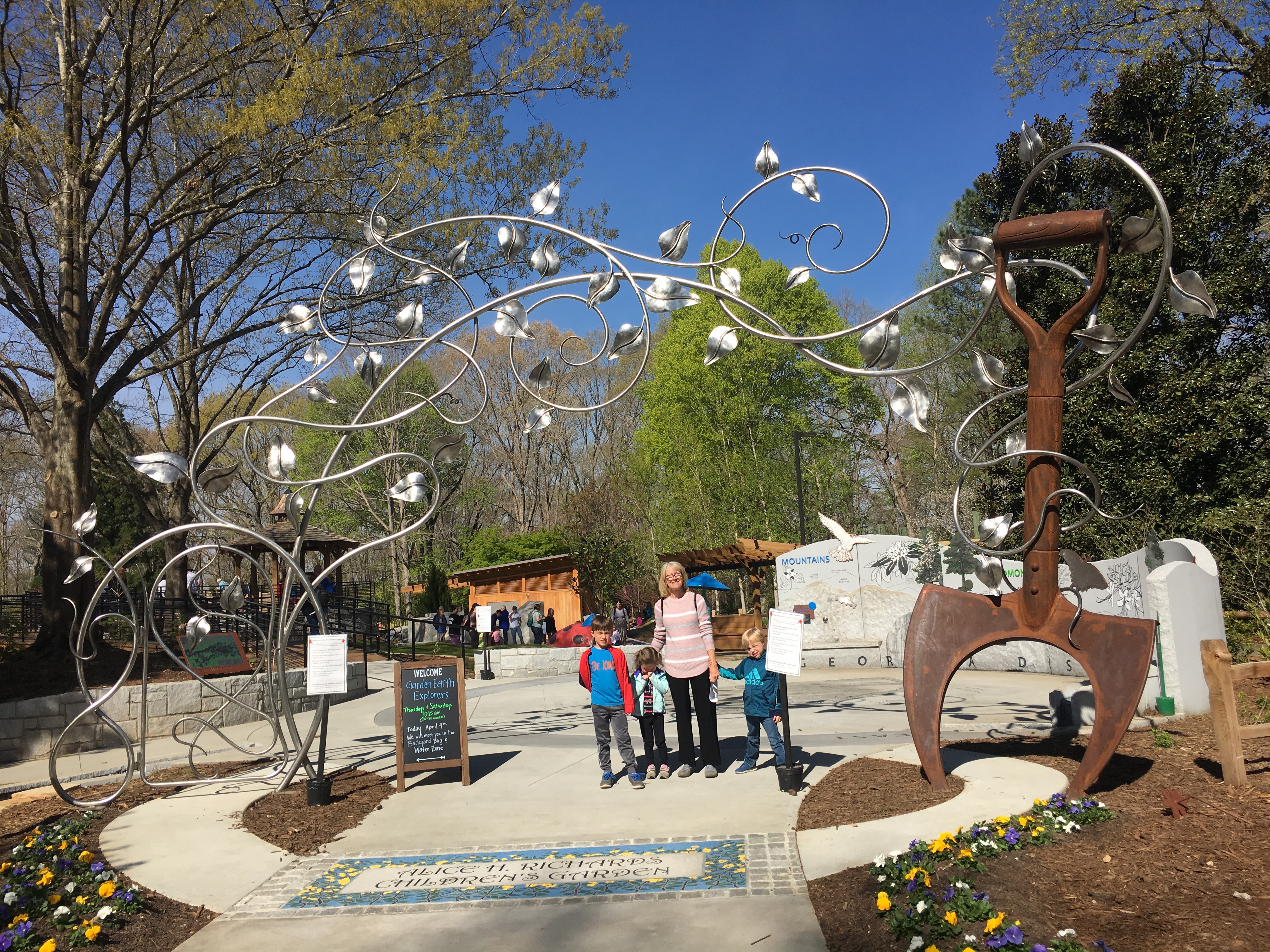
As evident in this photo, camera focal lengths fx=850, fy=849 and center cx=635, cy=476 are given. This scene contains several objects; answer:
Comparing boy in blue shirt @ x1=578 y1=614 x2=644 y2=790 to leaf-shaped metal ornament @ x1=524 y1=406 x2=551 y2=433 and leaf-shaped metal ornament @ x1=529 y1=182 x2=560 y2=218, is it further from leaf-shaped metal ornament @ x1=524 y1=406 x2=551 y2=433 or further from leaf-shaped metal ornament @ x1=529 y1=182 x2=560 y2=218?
leaf-shaped metal ornament @ x1=529 y1=182 x2=560 y2=218

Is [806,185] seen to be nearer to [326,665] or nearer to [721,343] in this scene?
[721,343]

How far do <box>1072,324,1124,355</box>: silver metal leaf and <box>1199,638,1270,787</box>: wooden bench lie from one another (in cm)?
184

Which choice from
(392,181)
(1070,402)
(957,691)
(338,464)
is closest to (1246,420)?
(1070,402)

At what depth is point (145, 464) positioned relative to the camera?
641 cm

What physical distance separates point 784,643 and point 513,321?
3056mm

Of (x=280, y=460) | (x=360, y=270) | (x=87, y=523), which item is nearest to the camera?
(x=360, y=270)

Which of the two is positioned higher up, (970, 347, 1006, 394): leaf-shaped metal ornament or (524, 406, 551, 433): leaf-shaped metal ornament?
(970, 347, 1006, 394): leaf-shaped metal ornament

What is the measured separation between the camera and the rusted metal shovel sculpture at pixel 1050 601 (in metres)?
5.21

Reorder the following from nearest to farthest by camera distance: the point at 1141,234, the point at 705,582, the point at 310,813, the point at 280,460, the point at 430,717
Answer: the point at 1141,234 < the point at 310,813 < the point at 280,460 < the point at 430,717 < the point at 705,582

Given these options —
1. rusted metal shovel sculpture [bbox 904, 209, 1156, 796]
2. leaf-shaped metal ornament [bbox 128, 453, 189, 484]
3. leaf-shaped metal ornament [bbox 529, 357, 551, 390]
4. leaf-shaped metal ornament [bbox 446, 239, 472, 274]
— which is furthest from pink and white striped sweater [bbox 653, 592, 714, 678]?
leaf-shaped metal ornament [bbox 128, 453, 189, 484]

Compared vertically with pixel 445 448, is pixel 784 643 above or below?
below

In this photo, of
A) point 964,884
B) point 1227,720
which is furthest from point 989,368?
point 964,884

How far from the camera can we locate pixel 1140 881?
3842 millimetres

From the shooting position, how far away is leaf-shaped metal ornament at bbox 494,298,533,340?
5832 mm
